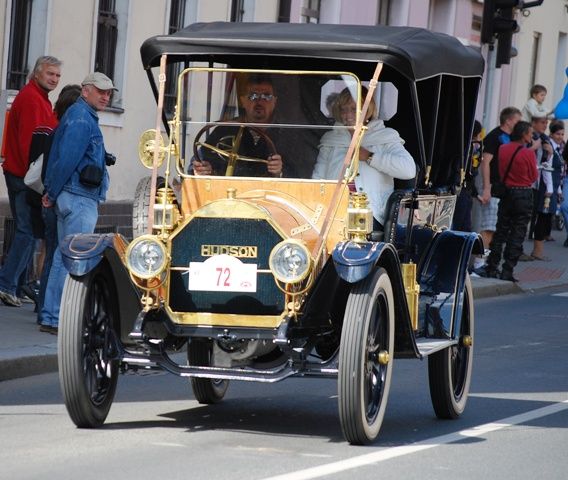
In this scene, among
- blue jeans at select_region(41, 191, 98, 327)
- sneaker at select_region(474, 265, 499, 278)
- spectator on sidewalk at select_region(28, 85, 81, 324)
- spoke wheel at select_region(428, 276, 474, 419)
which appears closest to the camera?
spoke wheel at select_region(428, 276, 474, 419)

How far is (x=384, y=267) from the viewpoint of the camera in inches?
340

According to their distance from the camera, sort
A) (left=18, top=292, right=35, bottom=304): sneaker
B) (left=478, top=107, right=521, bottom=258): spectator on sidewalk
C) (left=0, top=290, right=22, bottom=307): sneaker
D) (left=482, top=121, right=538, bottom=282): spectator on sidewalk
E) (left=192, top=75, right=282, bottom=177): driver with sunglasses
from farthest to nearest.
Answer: (left=478, top=107, right=521, bottom=258): spectator on sidewalk → (left=482, top=121, right=538, bottom=282): spectator on sidewalk → (left=18, top=292, right=35, bottom=304): sneaker → (left=0, top=290, right=22, bottom=307): sneaker → (left=192, top=75, right=282, bottom=177): driver with sunglasses

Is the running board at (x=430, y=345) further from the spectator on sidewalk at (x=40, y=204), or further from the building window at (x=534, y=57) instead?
the building window at (x=534, y=57)

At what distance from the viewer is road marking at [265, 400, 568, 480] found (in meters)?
7.48

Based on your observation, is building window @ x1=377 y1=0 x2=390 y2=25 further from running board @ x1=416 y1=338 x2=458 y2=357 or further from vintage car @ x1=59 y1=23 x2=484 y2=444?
running board @ x1=416 y1=338 x2=458 y2=357

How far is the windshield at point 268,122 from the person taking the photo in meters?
8.99

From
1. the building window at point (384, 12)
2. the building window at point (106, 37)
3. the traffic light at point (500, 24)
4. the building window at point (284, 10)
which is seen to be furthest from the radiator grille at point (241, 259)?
the building window at point (384, 12)

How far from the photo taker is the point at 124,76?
19.9 metres

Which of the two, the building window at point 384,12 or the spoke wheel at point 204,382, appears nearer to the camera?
the spoke wheel at point 204,382

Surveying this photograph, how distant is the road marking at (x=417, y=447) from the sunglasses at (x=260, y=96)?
208 cm

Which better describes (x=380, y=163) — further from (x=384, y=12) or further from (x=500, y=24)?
(x=384, y=12)

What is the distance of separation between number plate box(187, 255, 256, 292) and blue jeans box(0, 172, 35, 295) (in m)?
5.62

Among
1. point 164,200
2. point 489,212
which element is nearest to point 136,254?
point 164,200

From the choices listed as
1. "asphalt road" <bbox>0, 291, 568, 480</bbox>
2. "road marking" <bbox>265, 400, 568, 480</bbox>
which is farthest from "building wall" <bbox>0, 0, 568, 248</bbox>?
"road marking" <bbox>265, 400, 568, 480</bbox>
